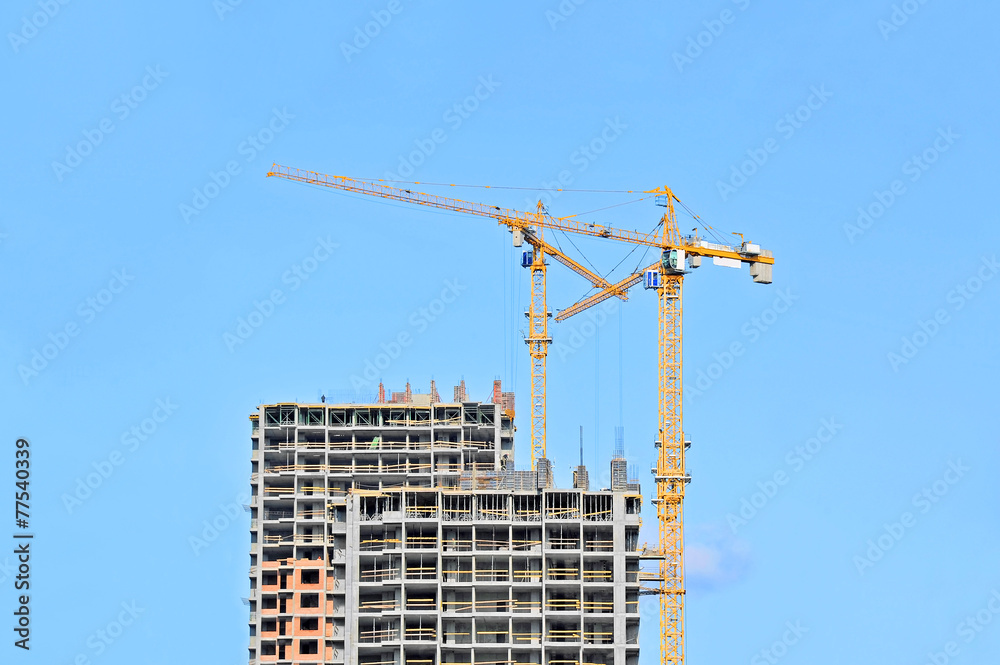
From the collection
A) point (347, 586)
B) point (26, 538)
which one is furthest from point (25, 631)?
point (347, 586)

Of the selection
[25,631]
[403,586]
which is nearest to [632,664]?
[403,586]

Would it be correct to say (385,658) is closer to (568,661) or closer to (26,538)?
(568,661)

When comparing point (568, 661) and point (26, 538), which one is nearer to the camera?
point (26, 538)

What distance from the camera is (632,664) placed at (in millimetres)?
199875

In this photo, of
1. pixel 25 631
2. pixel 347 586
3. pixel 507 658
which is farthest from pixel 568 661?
pixel 25 631

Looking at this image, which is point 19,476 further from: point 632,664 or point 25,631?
point 632,664

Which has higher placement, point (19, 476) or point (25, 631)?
point (19, 476)

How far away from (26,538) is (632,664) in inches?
2168

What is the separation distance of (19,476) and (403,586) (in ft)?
121

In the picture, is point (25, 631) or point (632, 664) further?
point (632, 664)

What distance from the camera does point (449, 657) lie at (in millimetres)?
199375

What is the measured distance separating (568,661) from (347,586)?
20.8 meters

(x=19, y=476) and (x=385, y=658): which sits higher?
(x=19, y=476)

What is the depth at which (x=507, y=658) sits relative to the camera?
199625mm
